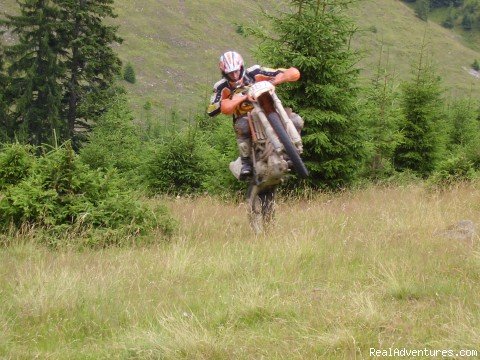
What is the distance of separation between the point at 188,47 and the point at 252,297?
3298 inches

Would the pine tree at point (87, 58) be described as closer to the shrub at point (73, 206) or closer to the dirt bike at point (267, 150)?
the shrub at point (73, 206)

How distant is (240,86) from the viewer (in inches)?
315

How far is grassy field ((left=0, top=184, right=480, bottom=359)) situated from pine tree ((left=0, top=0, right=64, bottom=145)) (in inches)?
982

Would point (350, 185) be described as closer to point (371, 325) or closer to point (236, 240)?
point (236, 240)

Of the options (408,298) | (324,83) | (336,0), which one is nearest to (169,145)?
(324,83)

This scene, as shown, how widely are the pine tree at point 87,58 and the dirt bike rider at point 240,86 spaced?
23.3 metres

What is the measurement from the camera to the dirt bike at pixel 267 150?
753cm

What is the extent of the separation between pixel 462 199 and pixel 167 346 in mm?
7012

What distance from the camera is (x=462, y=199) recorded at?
946 centimetres

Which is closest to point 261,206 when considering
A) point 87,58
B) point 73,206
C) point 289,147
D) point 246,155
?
point 246,155

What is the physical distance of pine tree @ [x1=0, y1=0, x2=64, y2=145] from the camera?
30516 mm

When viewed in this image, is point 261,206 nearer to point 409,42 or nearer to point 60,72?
point 60,72

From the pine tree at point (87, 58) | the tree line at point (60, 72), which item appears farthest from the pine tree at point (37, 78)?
the pine tree at point (87, 58)

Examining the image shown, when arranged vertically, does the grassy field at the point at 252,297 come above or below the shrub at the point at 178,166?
above
